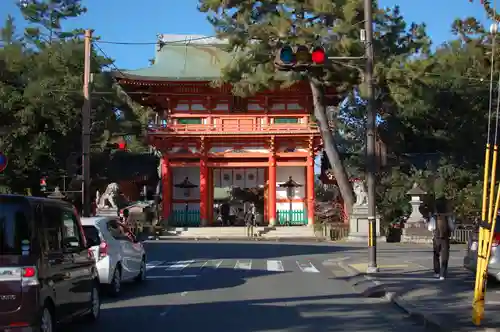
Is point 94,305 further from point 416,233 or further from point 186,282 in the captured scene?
point 416,233

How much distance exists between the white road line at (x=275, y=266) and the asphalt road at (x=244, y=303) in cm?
3

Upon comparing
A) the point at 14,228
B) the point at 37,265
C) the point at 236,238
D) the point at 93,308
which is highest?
the point at 14,228

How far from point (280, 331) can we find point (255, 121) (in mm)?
33781

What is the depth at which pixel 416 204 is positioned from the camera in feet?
114

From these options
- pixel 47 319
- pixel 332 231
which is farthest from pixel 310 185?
pixel 47 319

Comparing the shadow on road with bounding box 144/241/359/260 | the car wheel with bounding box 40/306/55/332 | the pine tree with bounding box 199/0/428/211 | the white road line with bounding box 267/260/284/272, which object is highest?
the pine tree with bounding box 199/0/428/211

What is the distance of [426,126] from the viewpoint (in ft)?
137

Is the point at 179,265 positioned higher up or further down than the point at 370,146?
further down

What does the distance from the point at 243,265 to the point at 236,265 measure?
22 cm

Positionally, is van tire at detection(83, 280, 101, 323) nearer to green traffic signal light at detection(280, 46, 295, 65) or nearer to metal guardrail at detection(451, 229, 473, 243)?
green traffic signal light at detection(280, 46, 295, 65)

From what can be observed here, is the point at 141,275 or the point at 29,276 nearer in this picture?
the point at 29,276

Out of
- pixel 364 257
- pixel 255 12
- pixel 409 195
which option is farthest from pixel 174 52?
pixel 364 257

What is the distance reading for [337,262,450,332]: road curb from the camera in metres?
9.68

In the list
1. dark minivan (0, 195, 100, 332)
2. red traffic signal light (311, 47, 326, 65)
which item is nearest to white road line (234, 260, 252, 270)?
red traffic signal light (311, 47, 326, 65)
